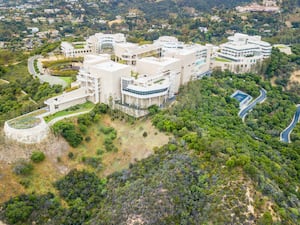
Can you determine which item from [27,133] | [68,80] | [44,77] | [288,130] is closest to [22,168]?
[27,133]

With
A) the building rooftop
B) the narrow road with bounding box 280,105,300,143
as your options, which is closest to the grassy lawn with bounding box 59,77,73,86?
the building rooftop

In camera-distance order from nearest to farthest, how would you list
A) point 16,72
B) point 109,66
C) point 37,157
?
point 37,157 < point 109,66 < point 16,72

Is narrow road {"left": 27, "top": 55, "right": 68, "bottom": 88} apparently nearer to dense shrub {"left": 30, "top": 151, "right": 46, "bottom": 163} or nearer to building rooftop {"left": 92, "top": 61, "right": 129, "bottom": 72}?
building rooftop {"left": 92, "top": 61, "right": 129, "bottom": 72}

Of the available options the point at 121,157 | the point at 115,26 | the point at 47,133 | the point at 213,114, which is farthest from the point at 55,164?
the point at 115,26

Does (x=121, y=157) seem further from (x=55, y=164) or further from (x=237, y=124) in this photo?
(x=237, y=124)

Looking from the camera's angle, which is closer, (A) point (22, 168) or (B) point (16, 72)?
(A) point (22, 168)

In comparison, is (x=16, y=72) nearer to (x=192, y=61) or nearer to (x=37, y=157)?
(x=37, y=157)

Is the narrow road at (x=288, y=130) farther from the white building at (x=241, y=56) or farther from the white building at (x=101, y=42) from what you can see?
the white building at (x=101, y=42)
